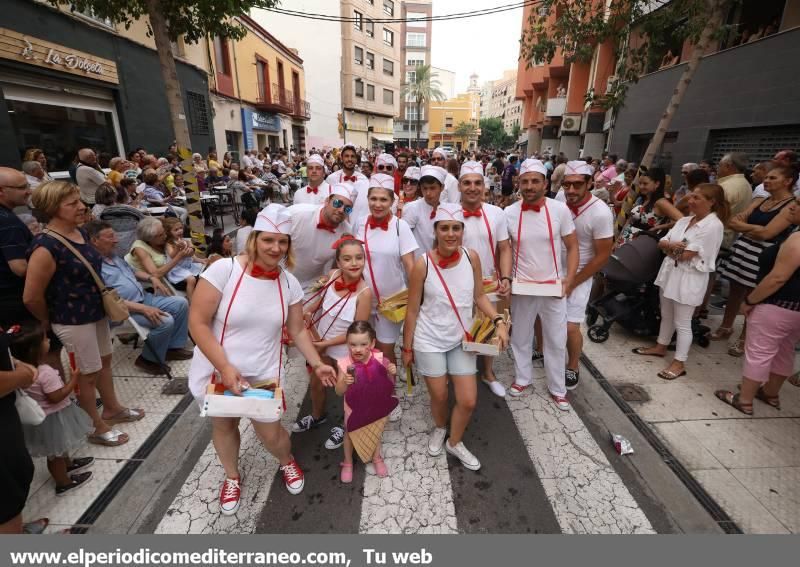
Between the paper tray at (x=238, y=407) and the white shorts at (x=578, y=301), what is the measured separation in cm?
289

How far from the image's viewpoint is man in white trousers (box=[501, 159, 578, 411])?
3.47 m

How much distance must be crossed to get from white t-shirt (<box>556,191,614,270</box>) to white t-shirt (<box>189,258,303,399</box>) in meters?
2.77

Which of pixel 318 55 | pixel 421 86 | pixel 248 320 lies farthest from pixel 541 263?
pixel 421 86

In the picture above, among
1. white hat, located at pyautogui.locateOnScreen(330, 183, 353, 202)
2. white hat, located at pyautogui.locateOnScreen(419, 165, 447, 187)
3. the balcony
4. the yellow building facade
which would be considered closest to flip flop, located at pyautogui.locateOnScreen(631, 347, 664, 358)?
white hat, located at pyautogui.locateOnScreen(419, 165, 447, 187)

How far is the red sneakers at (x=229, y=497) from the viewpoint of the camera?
2.63 metres

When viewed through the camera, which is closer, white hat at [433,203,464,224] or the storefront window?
white hat at [433,203,464,224]

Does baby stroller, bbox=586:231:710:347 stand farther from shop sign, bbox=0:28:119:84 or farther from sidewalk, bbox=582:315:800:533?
shop sign, bbox=0:28:119:84

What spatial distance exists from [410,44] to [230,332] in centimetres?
7669

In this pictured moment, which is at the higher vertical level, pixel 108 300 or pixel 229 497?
pixel 108 300

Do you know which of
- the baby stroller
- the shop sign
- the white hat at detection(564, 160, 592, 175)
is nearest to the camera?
the white hat at detection(564, 160, 592, 175)

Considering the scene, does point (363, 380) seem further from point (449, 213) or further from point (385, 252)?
point (449, 213)

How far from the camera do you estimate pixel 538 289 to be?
11.5ft

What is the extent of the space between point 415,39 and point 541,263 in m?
75.3

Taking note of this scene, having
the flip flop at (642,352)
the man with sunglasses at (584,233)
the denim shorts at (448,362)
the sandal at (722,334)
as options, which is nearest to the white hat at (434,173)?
the man with sunglasses at (584,233)
